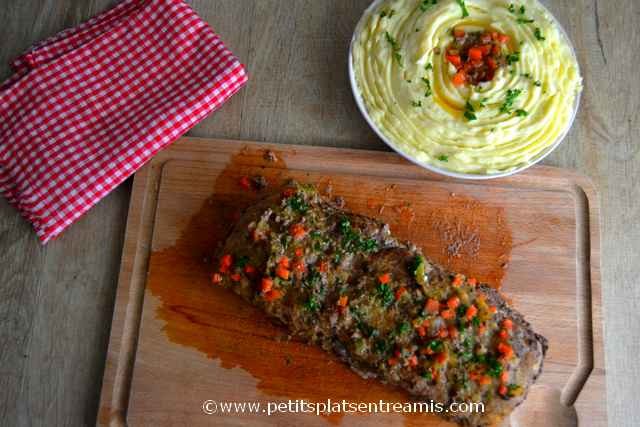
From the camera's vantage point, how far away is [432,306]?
13.1ft

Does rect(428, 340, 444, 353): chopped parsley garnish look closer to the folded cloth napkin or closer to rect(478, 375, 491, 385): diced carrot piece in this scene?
rect(478, 375, 491, 385): diced carrot piece

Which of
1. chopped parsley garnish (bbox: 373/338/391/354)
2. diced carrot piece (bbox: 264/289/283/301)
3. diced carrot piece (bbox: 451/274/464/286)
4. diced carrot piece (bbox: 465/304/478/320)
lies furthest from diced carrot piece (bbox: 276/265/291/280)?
diced carrot piece (bbox: 465/304/478/320)

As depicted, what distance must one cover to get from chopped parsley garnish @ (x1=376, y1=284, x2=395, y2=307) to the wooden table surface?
1.75 meters

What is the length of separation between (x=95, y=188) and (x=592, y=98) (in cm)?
522

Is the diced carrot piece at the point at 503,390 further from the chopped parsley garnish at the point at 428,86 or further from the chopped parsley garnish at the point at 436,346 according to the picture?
the chopped parsley garnish at the point at 428,86

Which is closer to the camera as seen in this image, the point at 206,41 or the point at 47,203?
the point at 47,203

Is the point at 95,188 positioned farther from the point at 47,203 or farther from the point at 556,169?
the point at 556,169

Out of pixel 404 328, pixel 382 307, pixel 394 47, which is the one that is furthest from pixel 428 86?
pixel 404 328

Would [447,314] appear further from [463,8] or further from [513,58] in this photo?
[463,8]

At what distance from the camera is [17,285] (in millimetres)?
4988

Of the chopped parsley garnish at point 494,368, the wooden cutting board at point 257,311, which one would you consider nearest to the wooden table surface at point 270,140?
the wooden cutting board at point 257,311

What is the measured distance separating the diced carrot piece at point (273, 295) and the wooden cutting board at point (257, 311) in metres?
0.67

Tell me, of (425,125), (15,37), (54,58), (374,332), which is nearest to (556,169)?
(425,125)

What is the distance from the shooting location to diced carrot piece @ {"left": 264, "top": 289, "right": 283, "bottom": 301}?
4117 mm
